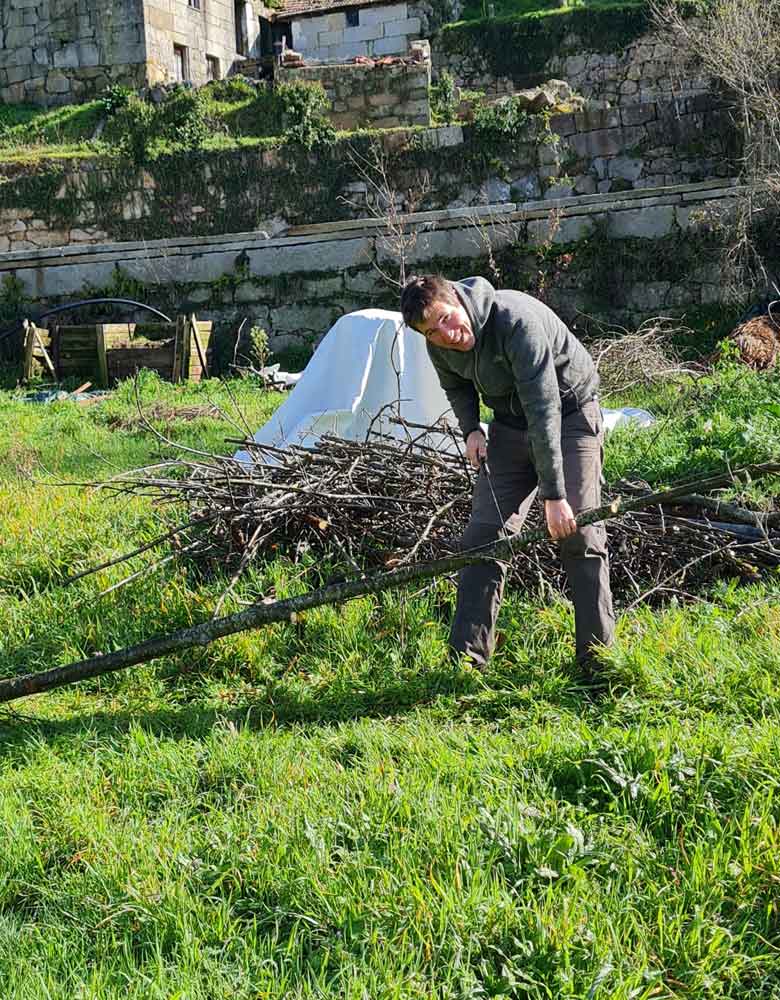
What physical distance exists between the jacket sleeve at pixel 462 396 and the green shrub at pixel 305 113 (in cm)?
1236

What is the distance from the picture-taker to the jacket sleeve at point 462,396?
427 centimetres

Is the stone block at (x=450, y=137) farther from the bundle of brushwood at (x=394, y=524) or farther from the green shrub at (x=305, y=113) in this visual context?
the bundle of brushwood at (x=394, y=524)

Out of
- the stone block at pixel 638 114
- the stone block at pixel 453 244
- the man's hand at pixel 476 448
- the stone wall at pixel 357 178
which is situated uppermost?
the stone block at pixel 638 114

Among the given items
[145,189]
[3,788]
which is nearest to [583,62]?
[145,189]

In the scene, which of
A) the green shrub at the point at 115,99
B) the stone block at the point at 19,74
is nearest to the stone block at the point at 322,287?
the green shrub at the point at 115,99

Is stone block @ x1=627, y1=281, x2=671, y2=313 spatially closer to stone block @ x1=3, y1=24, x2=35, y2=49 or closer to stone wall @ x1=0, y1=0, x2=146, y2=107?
stone wall @ x1=0, y1=0, x2=146, y2=107

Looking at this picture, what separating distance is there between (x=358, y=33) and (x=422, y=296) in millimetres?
27358

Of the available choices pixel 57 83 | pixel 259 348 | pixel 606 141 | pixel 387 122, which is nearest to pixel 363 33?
pixel 57 83

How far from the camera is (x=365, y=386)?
6949mm

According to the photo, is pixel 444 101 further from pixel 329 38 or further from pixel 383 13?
pixel 329 38

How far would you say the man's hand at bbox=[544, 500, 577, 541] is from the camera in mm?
3684

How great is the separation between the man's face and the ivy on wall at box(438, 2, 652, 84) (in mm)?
23100

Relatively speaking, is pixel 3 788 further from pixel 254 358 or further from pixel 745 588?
pixel 254 358

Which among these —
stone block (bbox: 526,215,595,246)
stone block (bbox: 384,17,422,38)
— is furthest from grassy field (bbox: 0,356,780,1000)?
stone block (bbox: 384,17,422,38)
